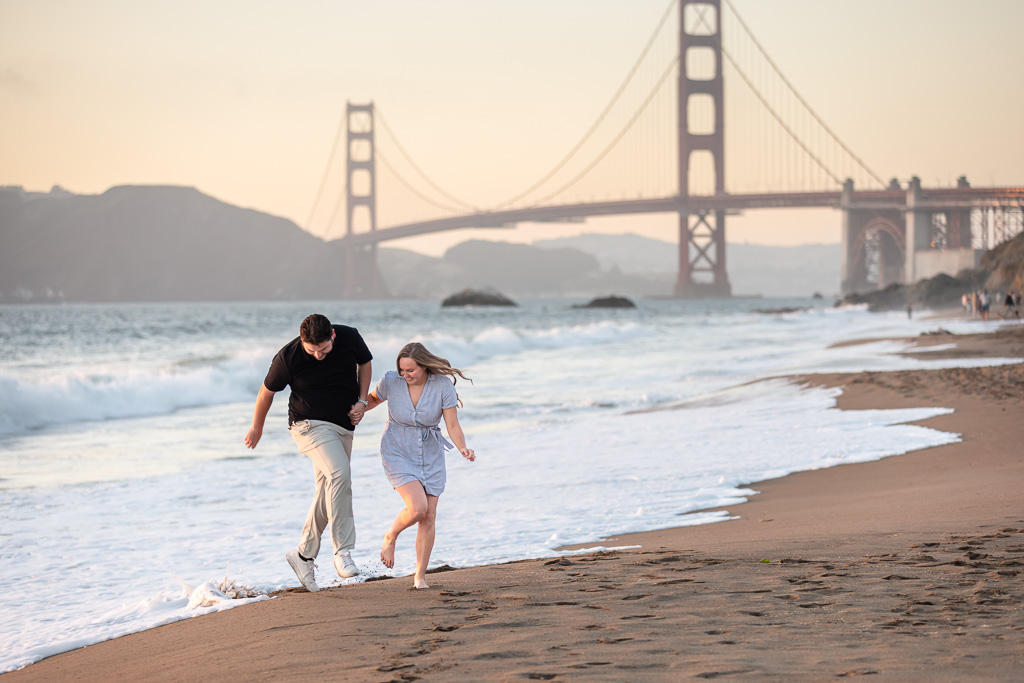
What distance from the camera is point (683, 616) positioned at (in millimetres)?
3092

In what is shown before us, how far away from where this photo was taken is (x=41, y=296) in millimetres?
87500

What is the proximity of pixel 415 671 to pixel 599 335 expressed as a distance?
3101 centimetres

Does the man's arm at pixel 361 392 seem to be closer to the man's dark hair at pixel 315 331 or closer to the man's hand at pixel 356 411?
the man's hand at pixel 356 411

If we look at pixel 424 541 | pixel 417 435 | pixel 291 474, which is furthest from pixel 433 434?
pixel 291 474

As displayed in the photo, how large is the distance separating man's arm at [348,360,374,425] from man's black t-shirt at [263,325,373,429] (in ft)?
0.11

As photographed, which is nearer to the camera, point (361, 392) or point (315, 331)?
point (315, 331)

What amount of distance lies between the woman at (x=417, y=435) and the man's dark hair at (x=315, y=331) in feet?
0.90

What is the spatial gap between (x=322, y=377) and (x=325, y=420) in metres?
0.17

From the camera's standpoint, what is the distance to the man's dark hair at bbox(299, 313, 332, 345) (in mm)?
3607

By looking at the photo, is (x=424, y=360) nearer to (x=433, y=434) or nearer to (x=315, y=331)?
(x=433, y=434)

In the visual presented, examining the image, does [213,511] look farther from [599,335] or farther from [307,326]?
[599,335]

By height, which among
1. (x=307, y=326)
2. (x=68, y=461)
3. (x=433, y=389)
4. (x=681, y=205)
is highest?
(x=681, y=205)

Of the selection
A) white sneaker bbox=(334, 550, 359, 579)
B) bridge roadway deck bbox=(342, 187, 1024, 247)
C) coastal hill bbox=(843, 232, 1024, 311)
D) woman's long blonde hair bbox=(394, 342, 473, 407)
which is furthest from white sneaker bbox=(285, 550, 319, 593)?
bridge roadway deck bbox=(342, 187, 1024, 247)

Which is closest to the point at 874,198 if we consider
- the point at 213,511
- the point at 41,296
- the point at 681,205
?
the point at 681,205
